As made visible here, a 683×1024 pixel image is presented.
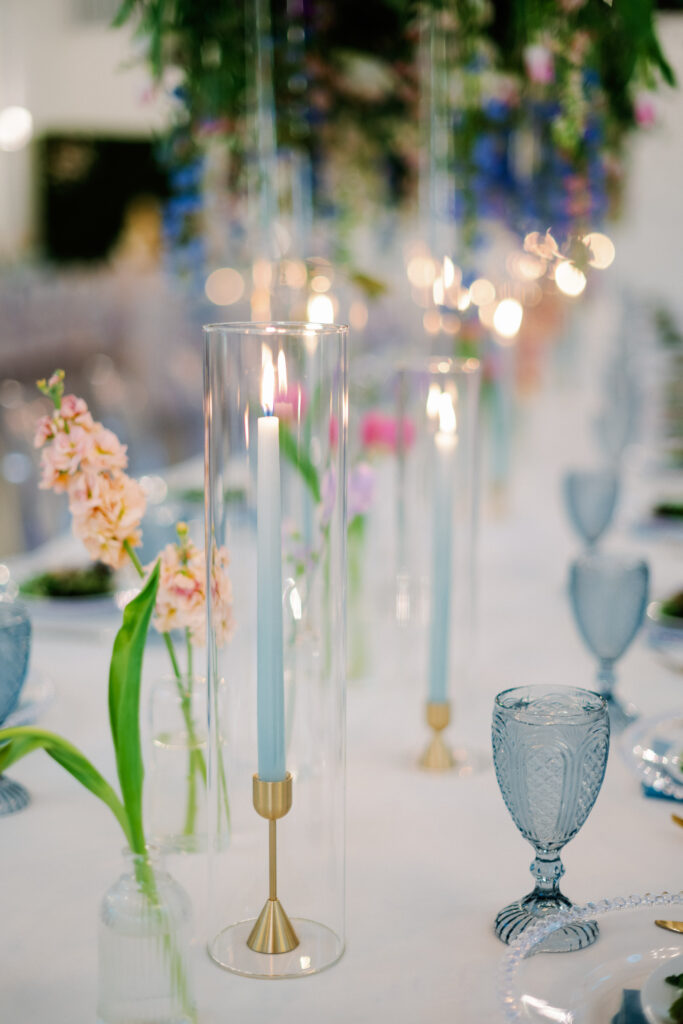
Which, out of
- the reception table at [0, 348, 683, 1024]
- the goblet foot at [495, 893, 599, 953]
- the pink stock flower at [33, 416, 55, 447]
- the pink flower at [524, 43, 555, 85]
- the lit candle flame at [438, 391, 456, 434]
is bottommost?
the reception table at [0, 348, 683, 1024]

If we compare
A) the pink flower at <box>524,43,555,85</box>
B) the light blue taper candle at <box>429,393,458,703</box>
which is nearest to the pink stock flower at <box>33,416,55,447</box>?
the light blue taper candle at <box>429,393,458,703</box>

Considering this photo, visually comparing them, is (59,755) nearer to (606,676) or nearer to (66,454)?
(66,454)

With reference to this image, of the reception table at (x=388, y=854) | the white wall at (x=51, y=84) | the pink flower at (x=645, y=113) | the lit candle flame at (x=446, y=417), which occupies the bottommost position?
the reception table at (x=388, y=854)

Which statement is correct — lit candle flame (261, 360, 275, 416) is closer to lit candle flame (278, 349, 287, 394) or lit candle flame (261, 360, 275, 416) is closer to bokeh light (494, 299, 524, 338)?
lit candle flame (278, 349, 287, 394)

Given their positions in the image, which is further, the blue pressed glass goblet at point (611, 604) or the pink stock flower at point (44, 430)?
the blue pressed glass goblet at point (611, 604)

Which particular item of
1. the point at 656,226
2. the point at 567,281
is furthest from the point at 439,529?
the point at 656,226

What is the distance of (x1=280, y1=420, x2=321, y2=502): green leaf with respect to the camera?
761 mm

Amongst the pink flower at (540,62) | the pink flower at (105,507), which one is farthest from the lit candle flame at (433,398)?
the pink flower at (540,62)

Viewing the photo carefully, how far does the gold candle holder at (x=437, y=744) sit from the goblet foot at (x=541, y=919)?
0.77 feet

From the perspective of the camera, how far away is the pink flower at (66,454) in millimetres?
724

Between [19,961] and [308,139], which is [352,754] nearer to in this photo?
[19,961]

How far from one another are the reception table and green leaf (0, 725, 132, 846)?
0.10 m

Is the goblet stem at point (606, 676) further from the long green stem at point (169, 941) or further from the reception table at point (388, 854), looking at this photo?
the long green stem at point (169, 941)

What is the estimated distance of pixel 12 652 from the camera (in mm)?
835
